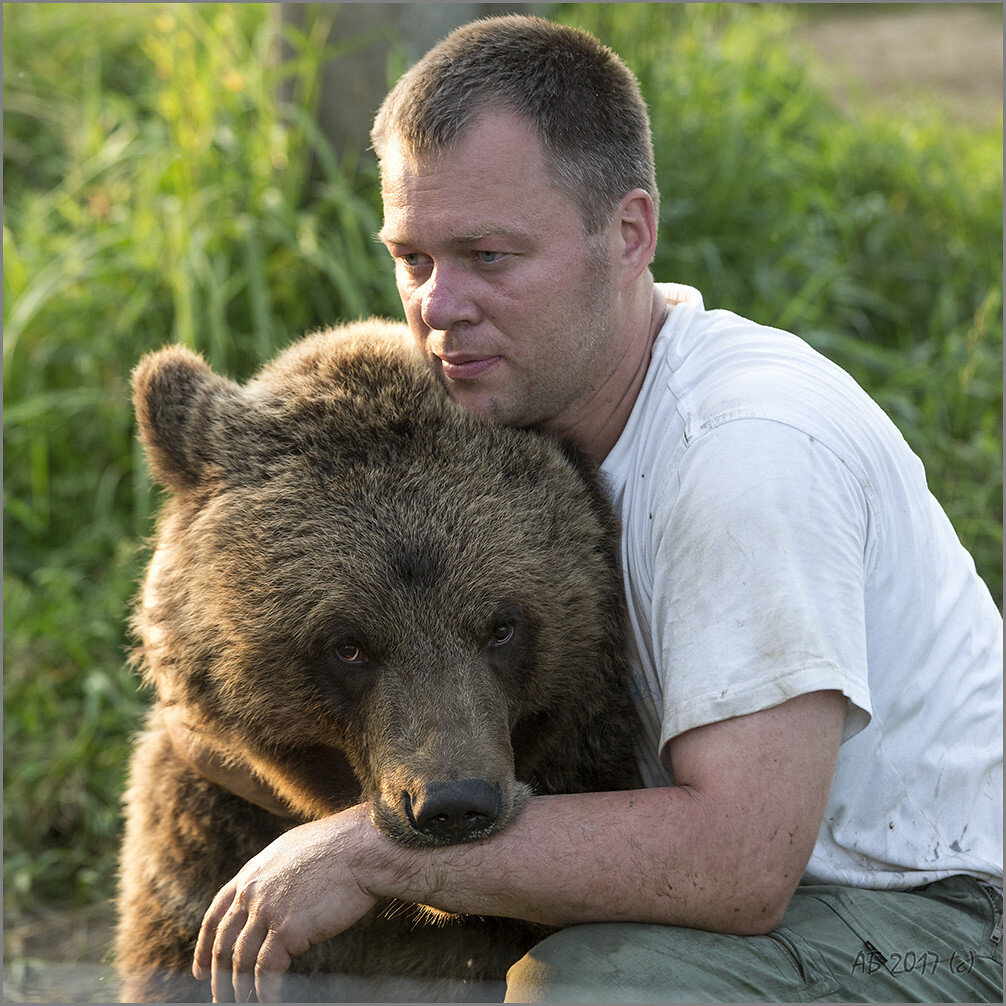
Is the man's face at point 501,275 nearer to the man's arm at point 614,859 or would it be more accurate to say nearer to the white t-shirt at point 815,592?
the white t-shirt at point 815,592

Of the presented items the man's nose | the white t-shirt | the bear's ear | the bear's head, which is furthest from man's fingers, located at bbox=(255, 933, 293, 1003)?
the man's nose

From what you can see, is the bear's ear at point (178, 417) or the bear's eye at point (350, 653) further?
the bear's ear at point (178, 417)

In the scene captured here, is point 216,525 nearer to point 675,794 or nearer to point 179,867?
point 179,867

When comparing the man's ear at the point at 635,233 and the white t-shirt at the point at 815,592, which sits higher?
the man's ear at the point at 635,233

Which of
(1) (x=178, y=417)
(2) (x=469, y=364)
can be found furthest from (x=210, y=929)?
(2) (x=469, y=364)

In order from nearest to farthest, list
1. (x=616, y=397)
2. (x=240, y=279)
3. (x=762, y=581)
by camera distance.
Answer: (x=762, y=581) < (x=616, y=397) < (x=240, y=279)

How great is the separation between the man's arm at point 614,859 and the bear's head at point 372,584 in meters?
0.10

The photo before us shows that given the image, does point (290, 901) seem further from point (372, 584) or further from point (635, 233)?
point (635, 233)

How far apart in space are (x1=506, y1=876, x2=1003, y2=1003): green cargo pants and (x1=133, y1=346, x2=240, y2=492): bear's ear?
142cm

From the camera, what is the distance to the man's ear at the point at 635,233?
9.88ft

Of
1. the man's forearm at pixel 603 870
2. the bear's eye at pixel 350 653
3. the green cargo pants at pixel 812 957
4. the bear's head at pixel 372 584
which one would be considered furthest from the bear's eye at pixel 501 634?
the green cargo pants at pixel 812 957

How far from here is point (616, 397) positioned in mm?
3141

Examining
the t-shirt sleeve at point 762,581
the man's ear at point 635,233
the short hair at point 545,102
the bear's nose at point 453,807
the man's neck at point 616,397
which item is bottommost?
the bear's nose at point 453,807

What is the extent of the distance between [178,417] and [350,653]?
0.79 metres
